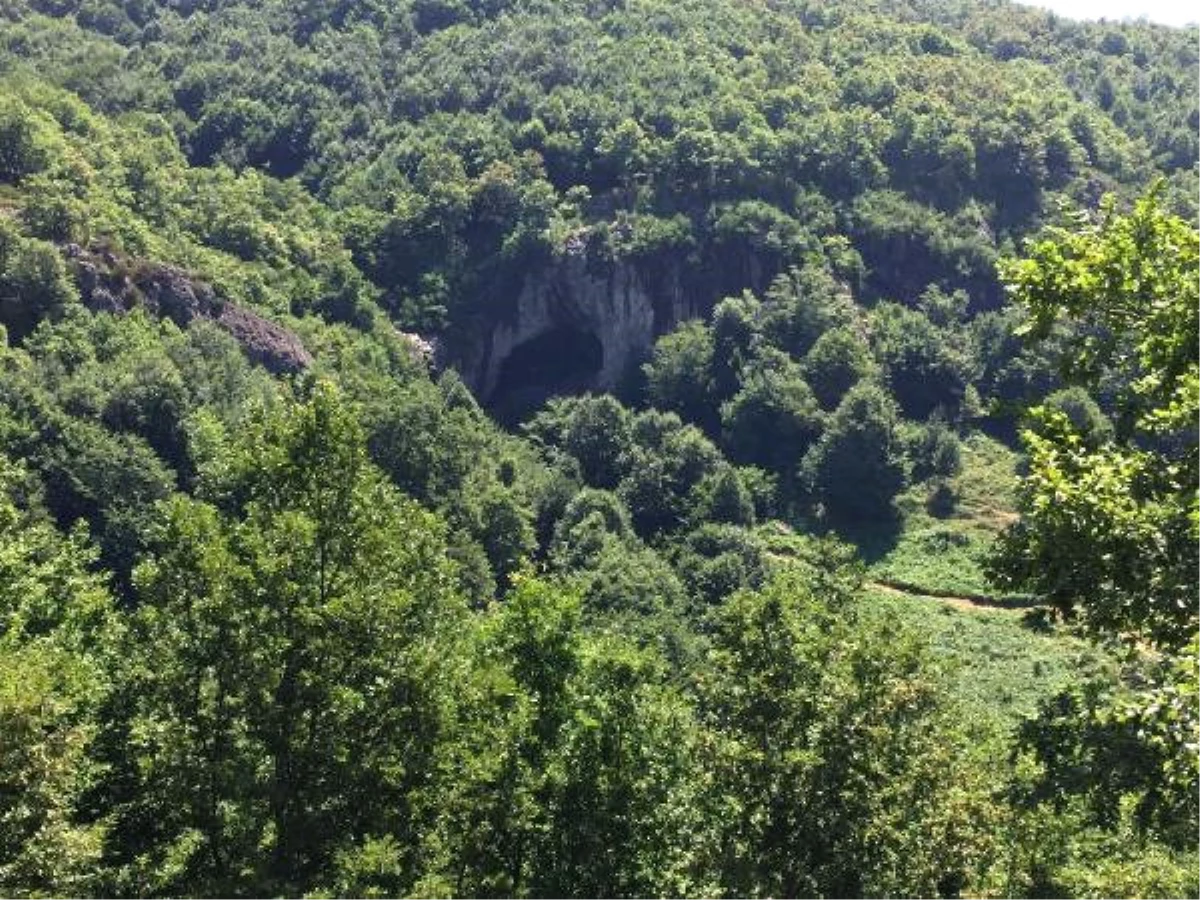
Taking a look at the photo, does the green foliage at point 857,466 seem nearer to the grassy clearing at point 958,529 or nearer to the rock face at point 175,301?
the grassy clearing at point 958,529

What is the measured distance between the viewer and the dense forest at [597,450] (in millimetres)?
19375

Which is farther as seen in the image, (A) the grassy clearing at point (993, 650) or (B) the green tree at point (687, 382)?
(B) the green tree at point (687, 382)

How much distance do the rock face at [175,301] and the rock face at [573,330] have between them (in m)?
26.5

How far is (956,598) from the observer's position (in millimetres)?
86188

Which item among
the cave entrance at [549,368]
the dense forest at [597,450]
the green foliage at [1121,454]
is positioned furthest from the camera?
the cave entrance at [549,368]

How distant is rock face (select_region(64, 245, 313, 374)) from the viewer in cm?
8238

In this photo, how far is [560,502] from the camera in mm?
91375

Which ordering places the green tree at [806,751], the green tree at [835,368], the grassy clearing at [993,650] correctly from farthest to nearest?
the green tree at [835,368]
the grassy clearing at [993,650]
the green tree at [806,751]

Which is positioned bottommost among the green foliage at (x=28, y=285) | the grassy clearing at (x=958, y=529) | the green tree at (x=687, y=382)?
the grassy clearing at (x=958, y=529)

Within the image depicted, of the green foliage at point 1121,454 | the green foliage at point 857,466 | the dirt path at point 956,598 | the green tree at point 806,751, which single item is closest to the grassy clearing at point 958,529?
the dirt path at point 956,598

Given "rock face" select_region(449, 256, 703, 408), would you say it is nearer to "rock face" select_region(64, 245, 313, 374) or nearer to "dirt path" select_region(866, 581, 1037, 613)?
"rock face" select_region(64, 245, 313, 374)

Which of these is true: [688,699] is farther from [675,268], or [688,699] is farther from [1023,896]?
[675,268]

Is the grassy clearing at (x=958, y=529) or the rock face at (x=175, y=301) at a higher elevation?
the rock face at (x=175, y=301)

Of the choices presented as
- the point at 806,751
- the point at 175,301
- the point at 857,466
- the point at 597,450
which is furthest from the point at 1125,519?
the point at 597,450
